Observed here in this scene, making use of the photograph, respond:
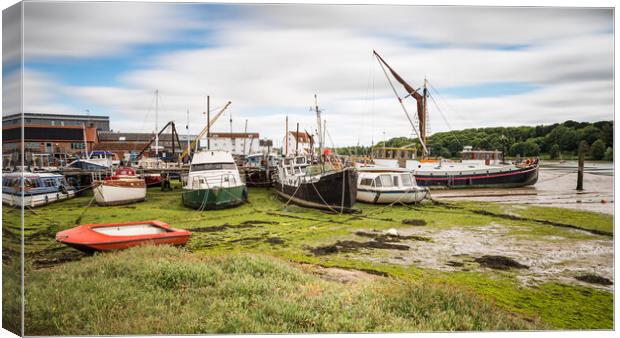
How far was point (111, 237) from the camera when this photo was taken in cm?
845

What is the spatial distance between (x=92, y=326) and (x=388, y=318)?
4218mm

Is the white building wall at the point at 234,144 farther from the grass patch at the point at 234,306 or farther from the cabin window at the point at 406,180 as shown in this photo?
the grass patch at the point at 234,306

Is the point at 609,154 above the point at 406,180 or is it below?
above

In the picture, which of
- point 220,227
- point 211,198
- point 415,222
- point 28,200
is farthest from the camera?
point 211,198

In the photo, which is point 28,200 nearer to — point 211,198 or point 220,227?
point 220,227

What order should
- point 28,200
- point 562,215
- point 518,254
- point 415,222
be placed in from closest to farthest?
point 28,200 < point 518,254 < point 415,222 < point 562,215

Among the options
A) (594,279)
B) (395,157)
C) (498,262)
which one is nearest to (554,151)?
(498,262)

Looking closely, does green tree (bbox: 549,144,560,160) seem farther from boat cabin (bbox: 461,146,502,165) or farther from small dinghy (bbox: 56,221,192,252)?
boat cabin (bbox: 461,146,502,165)

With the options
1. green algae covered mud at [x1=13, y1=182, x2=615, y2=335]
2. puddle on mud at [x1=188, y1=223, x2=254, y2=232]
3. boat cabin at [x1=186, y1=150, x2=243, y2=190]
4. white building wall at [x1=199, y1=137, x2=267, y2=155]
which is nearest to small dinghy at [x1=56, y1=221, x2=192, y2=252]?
green algae covered mud at [x1=13, y1=182, x2=615, y2=335]

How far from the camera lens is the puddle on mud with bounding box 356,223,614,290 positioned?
7.62 metres

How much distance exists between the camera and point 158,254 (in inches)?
310

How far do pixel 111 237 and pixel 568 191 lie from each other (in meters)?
19.0

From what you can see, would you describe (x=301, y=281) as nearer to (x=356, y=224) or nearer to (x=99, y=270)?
(x=99, y=270)

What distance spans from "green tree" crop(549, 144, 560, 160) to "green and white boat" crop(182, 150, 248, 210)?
436 inches
